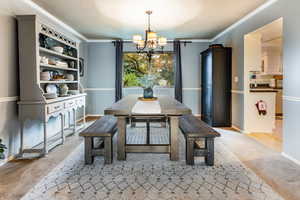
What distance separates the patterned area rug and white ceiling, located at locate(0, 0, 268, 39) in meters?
2.46

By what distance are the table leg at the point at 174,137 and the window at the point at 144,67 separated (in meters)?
4.09

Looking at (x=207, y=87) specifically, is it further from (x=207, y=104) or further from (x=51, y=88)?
(x=51, y=88)

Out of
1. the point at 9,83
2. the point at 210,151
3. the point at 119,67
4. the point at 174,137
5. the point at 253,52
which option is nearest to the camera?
the point at 210,151

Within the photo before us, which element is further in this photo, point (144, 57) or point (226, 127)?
point (144, 57)

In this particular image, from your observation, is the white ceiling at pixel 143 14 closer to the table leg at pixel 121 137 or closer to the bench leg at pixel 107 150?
the table leg at pixel 121 137

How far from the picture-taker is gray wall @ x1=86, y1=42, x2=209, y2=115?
22.6 ft

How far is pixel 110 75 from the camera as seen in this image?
6953mm

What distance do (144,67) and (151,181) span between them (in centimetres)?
497

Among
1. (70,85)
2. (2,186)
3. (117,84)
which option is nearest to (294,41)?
(2,186)

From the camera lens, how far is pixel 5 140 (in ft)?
9.78

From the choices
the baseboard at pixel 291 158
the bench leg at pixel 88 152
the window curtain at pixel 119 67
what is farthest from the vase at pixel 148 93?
the window curtain at pixel 119 67

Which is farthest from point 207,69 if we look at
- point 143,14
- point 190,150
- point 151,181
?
point 151,181

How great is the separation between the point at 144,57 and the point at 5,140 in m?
4.77

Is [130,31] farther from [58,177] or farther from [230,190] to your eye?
[230,190]
